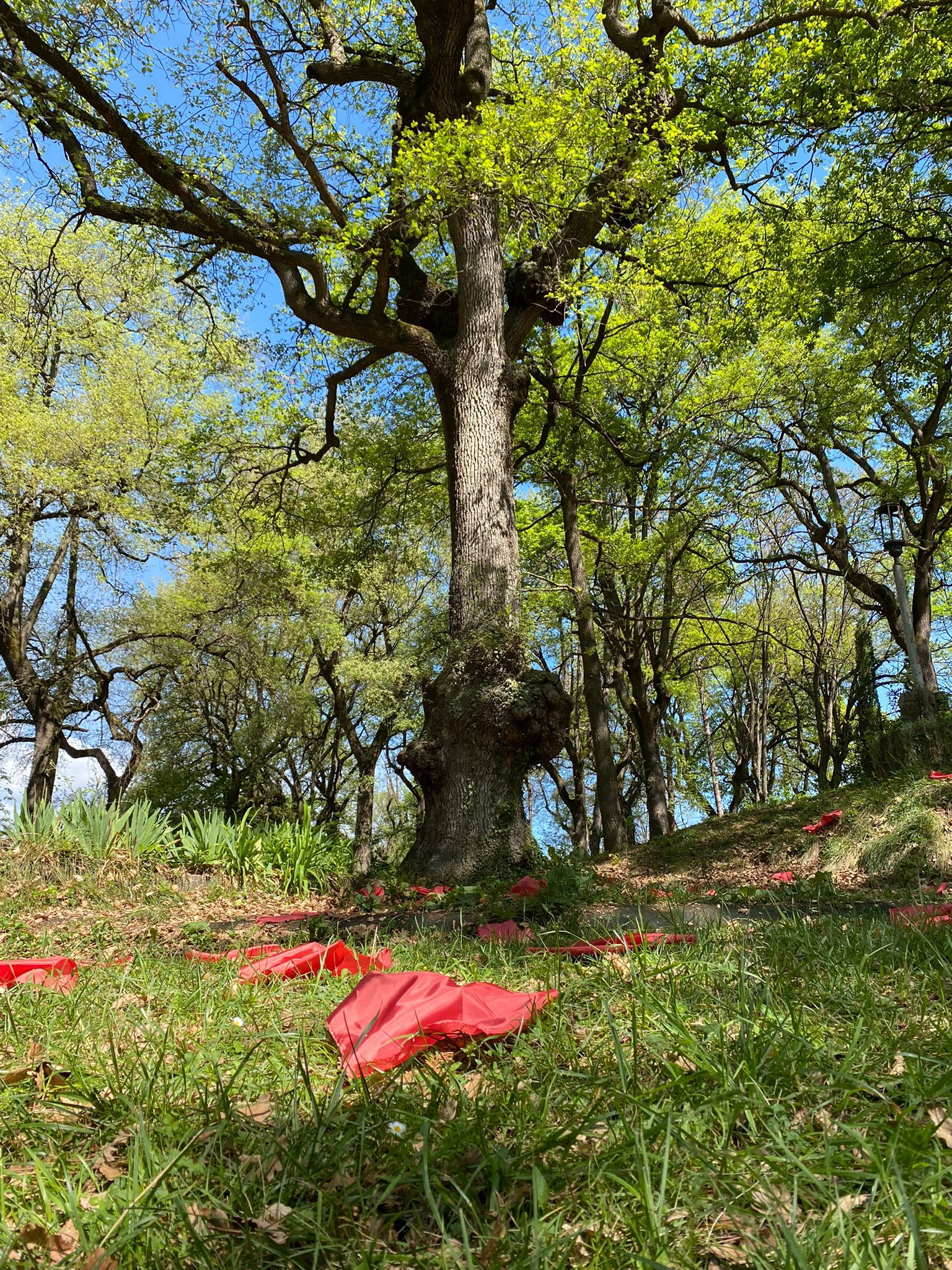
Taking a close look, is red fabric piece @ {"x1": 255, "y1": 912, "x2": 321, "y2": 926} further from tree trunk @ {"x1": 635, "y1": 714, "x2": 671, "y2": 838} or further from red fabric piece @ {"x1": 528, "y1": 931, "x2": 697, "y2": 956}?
tree trunk @ {"x1": 635, "y1": 714, "x2": 671, "y2": 838}

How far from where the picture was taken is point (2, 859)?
249 inches

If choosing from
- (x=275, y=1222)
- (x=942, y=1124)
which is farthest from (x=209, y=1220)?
(x=942, y=1124)

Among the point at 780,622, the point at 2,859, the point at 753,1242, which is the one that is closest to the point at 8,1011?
the point at 753,1242

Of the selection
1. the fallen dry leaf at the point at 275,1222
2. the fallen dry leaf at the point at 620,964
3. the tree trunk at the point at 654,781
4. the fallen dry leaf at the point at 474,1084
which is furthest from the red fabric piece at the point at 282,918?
the tree trunk at the point at 654,781

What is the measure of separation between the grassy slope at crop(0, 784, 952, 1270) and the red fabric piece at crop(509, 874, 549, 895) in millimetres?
2529

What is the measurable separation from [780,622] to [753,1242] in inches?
789

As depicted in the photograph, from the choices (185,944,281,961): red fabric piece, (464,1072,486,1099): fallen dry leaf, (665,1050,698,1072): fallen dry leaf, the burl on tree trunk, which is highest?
the burl on tree trunk

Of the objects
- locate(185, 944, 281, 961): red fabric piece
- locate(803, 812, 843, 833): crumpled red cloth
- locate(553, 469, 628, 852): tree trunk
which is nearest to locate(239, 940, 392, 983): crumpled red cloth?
locate(185, 944, 281, 961): red fabric piece

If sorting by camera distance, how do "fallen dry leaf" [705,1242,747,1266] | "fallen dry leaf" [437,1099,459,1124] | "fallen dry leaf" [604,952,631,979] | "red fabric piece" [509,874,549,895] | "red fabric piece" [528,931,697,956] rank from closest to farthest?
"fallen dry leaf" [705,1242,747,1266] < "fallen dry leaf" [437,1099,459,1124] < "fallen dry leaf" [604,952,631,979] < "red fabric piece" [528,931,697,956] < "red fabric piece" [509,874,549,895]

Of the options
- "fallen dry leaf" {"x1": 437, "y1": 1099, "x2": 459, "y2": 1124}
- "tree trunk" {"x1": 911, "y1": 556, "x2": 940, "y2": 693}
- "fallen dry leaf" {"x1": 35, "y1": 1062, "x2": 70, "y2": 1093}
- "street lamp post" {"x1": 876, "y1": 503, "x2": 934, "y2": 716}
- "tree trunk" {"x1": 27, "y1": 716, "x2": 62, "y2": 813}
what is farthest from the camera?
"tree trunk" {"x1": 27, "y1": 716, "x2": 62, "y2": 813}

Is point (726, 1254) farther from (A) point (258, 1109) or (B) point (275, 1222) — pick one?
(A) point (258, 1109)

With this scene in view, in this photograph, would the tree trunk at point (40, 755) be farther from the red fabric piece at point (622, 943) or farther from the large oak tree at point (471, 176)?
the red fabric piece at point (622, 943)

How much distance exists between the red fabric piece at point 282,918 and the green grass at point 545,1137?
2590 millimetres

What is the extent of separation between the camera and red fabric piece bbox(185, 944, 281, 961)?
2966mm
